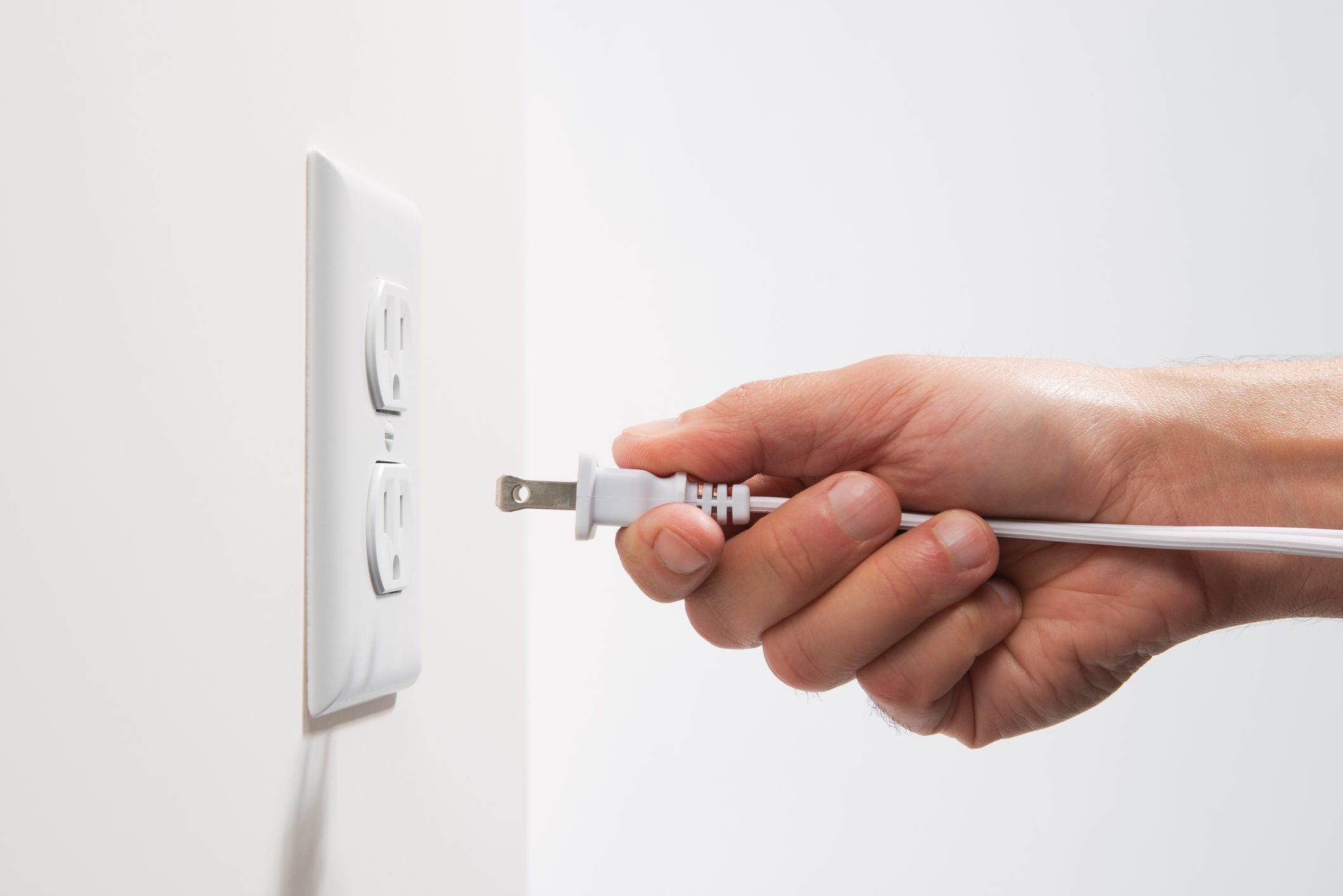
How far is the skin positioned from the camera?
16.9 inches

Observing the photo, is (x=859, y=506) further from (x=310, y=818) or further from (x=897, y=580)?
(x=310, y=818)

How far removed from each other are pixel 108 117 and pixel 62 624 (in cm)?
14

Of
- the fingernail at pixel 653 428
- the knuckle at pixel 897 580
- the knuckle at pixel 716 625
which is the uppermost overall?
the fingernail at pixel 653 428

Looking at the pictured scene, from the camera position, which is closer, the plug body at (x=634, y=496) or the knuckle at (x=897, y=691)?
the plug body at (x=634, y=496)

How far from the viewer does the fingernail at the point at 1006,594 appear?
0.47 m

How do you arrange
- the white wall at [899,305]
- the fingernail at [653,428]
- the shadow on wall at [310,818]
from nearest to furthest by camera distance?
the shadow on wall at [310,818] < the fingernail at [653,428] < the white wall at [899,305]

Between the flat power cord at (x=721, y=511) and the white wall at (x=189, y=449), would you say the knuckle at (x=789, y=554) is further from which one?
the white wall at (x=189, y=449)

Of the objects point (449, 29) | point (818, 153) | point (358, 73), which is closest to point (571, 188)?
point (818, 153)

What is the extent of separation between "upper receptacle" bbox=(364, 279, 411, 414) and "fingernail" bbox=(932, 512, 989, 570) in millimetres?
251

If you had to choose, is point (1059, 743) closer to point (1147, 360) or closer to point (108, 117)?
point (1147, 360)

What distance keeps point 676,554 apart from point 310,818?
0.18m

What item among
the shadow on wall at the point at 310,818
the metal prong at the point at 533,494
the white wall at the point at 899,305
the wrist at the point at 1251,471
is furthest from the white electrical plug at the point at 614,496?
the white wall at the point at 899,305

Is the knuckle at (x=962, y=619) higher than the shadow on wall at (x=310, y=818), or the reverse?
the knuckle at (x=962, y=619)

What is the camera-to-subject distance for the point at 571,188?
1.03 meters
